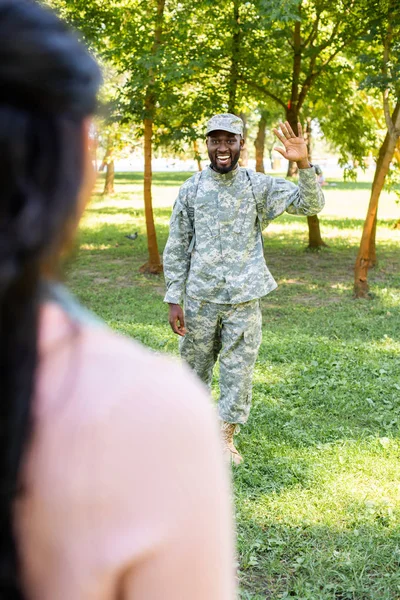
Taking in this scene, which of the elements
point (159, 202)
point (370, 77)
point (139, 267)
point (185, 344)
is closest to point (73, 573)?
point (185, 344)

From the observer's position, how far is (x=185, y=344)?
4.48 m

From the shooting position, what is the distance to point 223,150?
4277mm

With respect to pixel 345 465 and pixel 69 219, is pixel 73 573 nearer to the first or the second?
pixel 69 219

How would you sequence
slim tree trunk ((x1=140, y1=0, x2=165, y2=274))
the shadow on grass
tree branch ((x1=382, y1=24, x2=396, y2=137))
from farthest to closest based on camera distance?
slim tree trunk ((x1=140, y1=0, x2=165, y2=274))
tree branch ((x1=382, y1=24, x2=396, y2=137))
the shadow on grass

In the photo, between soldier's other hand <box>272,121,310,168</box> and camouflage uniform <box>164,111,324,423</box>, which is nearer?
soldier's other hand <box>272,121,310,168</box>

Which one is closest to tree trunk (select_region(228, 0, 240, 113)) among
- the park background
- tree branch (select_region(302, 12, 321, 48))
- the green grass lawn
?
the park background

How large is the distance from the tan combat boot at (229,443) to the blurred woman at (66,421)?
12.7 ft

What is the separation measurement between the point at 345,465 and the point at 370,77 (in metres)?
5.50

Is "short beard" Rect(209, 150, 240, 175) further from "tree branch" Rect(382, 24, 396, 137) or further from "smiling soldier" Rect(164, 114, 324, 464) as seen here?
"tree branch" Rect(382, 24, 396, 137)

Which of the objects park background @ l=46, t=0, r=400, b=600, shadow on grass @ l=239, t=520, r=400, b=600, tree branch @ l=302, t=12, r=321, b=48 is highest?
tree branch @ l=302, t=12, r=321, b=48

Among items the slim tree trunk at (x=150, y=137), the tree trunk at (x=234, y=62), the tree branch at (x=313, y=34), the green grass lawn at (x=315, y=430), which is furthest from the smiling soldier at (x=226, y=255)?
the tree branch at (x=313, y=34)

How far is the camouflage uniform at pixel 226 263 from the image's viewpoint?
4305 millimetres

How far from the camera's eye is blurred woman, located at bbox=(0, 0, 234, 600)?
57 centimetres

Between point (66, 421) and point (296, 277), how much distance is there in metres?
10.5
